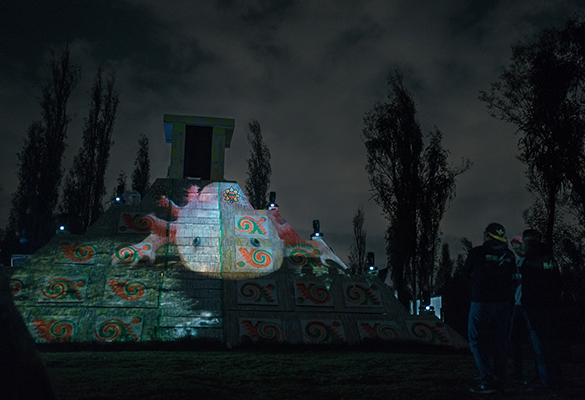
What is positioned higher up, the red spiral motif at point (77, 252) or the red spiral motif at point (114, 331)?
the red spiral motif at point (77, 252)

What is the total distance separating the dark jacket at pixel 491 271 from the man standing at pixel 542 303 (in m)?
0.44

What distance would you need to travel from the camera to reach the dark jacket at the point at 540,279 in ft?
18.4

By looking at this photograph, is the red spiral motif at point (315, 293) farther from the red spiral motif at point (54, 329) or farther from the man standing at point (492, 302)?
the man standing at point (492, 302)

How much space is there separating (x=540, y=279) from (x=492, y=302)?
34.2 inches

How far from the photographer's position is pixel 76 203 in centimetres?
2828

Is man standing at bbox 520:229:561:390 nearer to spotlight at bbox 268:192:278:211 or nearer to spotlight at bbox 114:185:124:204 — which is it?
spotlight at bbox 268:192:278:211

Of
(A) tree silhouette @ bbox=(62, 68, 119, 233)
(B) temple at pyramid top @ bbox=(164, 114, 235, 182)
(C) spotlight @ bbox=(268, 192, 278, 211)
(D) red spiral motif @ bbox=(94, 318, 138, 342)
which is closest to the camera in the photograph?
(D) red spiral motif @ bbox=(94, 318, 138, 342)

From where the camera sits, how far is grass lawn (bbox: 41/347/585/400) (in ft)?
15.5

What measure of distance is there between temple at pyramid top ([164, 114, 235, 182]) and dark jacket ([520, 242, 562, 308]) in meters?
10.8

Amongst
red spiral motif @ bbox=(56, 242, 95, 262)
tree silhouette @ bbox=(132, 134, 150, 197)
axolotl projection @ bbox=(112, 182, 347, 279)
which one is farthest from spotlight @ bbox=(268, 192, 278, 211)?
tree silhouette @ bbox=(132, 134, 150, 197)

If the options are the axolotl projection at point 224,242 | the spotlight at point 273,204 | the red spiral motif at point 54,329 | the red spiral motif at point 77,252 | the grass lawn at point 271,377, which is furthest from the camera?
the spotlight at point 273,204

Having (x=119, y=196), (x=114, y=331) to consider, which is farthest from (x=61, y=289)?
(x=119, y=196)

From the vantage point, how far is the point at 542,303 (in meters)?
5.57

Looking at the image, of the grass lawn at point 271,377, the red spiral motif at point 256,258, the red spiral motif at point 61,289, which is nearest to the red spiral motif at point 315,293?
the red spiral motif at point 256,258
